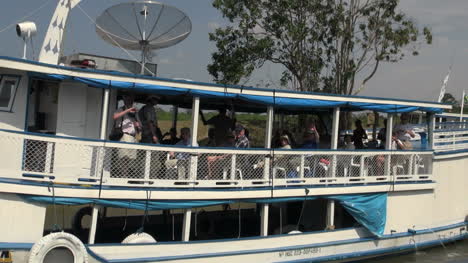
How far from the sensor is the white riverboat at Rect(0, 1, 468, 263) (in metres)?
7.68

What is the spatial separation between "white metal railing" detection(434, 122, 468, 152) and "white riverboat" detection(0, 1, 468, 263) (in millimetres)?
59

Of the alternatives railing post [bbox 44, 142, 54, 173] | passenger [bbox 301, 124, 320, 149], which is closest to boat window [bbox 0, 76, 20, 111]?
railing post [bbox 44, 142, 54, 173]

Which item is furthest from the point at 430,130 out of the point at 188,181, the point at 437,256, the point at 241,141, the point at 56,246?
the point at 56,246

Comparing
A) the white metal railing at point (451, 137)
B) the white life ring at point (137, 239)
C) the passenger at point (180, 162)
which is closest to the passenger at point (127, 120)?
the passenger at point (180, 162)

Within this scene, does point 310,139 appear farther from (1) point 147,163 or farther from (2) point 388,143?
(1) point 147,163

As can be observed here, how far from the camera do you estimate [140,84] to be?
27.5 ft

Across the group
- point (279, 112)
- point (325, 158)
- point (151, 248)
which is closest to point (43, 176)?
point (151, 248)

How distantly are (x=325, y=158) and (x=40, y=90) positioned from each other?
596cm

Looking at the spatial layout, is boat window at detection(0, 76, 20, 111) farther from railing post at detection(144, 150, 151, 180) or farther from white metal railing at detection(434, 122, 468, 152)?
white metal railing at detection(434, 122, 468, 152)

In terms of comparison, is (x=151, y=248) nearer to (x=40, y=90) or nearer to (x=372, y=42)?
(x=40, y=90)

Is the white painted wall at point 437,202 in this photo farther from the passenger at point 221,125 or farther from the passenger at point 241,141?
the passenger at point 221,125

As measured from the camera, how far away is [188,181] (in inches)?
344

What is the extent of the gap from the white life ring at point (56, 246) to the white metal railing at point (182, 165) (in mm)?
907

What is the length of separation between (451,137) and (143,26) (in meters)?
8.63
